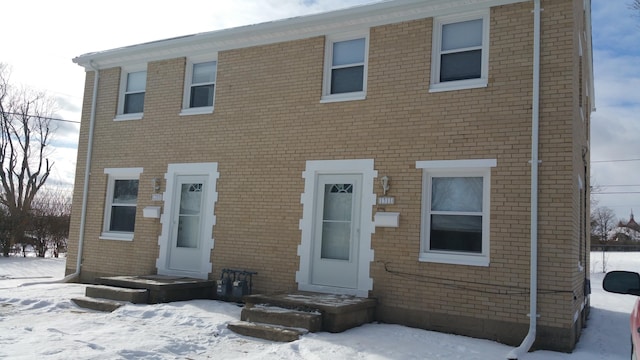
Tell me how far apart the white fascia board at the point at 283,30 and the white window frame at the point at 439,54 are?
150mm

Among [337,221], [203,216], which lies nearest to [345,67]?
[337,221]

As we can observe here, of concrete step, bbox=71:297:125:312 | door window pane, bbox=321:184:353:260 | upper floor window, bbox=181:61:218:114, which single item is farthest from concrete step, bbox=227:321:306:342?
upper floor window, bbox=181:61:218:114

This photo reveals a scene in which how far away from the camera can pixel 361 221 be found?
930cm

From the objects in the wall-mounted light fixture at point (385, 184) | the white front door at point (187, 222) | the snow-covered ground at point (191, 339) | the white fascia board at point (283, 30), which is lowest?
the snow-covered ground at point (191, 339)

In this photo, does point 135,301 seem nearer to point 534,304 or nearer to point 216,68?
point 216,68

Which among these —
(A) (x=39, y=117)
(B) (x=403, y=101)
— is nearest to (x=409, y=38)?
(B) (x=403, y=101)

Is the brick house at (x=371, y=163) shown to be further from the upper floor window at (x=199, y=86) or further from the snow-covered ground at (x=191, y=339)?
the snow-covered ground at (x=191, y=339)

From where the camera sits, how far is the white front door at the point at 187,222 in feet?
37.1

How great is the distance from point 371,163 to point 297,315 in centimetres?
305

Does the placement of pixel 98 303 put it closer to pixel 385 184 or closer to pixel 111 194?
pixel 111 194

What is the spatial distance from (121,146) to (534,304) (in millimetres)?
9613

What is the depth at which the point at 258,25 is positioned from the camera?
10805 mm

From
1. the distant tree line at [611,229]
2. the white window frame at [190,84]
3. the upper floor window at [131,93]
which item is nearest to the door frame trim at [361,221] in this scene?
the white window frame at [190,84]

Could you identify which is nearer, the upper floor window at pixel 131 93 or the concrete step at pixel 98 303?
the concrete step at pixel 98 303
